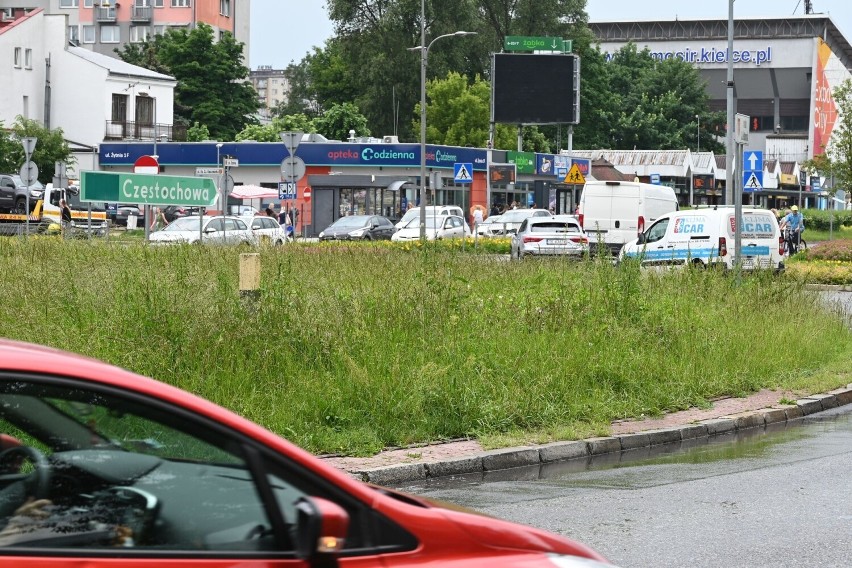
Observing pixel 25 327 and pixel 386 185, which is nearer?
pixel 25 327

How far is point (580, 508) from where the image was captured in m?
8.27

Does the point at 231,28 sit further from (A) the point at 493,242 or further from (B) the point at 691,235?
(B) the point at 691,235

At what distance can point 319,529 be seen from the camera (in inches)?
127

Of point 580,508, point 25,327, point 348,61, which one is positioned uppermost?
point 348,61

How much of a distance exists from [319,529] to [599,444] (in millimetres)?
7765

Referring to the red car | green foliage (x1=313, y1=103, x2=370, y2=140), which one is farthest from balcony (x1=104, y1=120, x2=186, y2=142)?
the red car

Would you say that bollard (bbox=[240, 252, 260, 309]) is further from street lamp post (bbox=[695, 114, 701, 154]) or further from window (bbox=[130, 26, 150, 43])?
window (bbox=[130, 26, 150, 43])

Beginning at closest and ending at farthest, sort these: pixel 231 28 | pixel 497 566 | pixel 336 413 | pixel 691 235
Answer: pixel 497 566 < pixel 336 413 < pixel 691 235 < pixel 231 28

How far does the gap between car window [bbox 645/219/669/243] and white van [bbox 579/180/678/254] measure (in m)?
10.5

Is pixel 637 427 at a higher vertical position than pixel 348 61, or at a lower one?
lower

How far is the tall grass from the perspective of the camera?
10711mm

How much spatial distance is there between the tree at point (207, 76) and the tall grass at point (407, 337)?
3107 inches

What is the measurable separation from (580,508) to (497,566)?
4.81 meters

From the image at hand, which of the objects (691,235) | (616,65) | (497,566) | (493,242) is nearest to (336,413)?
(497,566)
